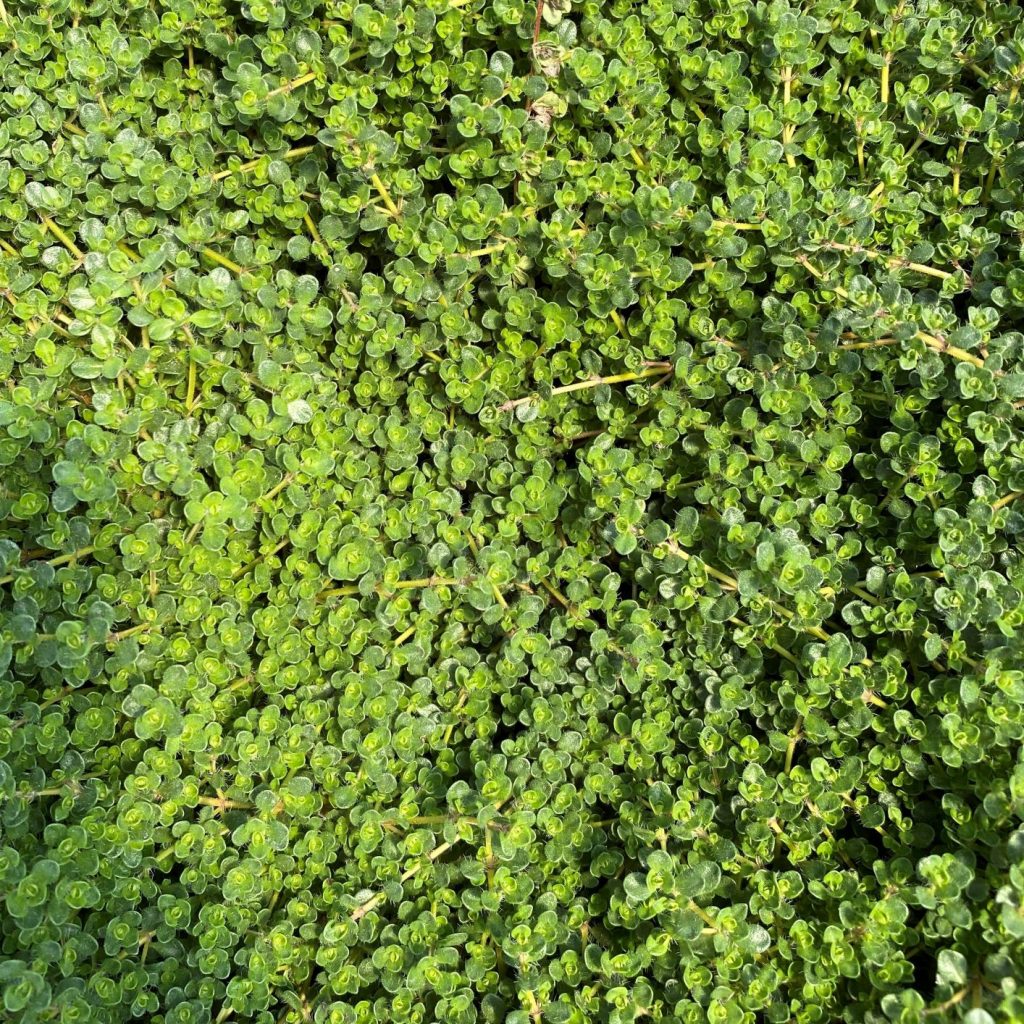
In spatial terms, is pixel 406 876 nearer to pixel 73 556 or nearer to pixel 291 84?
pixel 73 556

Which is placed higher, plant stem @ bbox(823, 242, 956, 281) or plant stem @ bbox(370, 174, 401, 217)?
plant stem @ bbox(823, 242, 956, 281)

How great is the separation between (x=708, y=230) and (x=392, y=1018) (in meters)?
1.91

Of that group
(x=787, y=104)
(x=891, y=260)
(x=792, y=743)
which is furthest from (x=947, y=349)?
(x=792, y=743)

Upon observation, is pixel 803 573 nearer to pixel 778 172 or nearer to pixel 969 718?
pixel 969 718

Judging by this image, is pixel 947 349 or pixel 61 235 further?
pixel 61 235

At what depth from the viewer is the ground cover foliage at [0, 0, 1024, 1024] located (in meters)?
1.85

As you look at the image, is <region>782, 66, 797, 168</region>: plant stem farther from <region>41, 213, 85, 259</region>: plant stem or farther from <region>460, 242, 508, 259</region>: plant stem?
<region>41, 213, 85, 259</region>: plant stem

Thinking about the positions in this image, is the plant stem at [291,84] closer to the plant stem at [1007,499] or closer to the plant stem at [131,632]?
the plant stem at [131,632]

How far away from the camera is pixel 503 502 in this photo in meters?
2.18

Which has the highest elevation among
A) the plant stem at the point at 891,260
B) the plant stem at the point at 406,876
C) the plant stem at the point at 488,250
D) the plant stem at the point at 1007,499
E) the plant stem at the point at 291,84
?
the plant stem at the point at 291,84

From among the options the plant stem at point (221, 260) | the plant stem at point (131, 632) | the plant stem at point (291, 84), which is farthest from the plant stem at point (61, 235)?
the plant stem at point (131, 632)

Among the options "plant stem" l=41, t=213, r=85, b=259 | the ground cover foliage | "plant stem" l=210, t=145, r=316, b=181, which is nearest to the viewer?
the ground cover foliage

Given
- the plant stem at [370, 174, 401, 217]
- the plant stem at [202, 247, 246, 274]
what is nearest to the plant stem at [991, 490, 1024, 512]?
the plant stem at [370, 174, 401, 217]

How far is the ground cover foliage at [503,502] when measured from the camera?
1.85m
